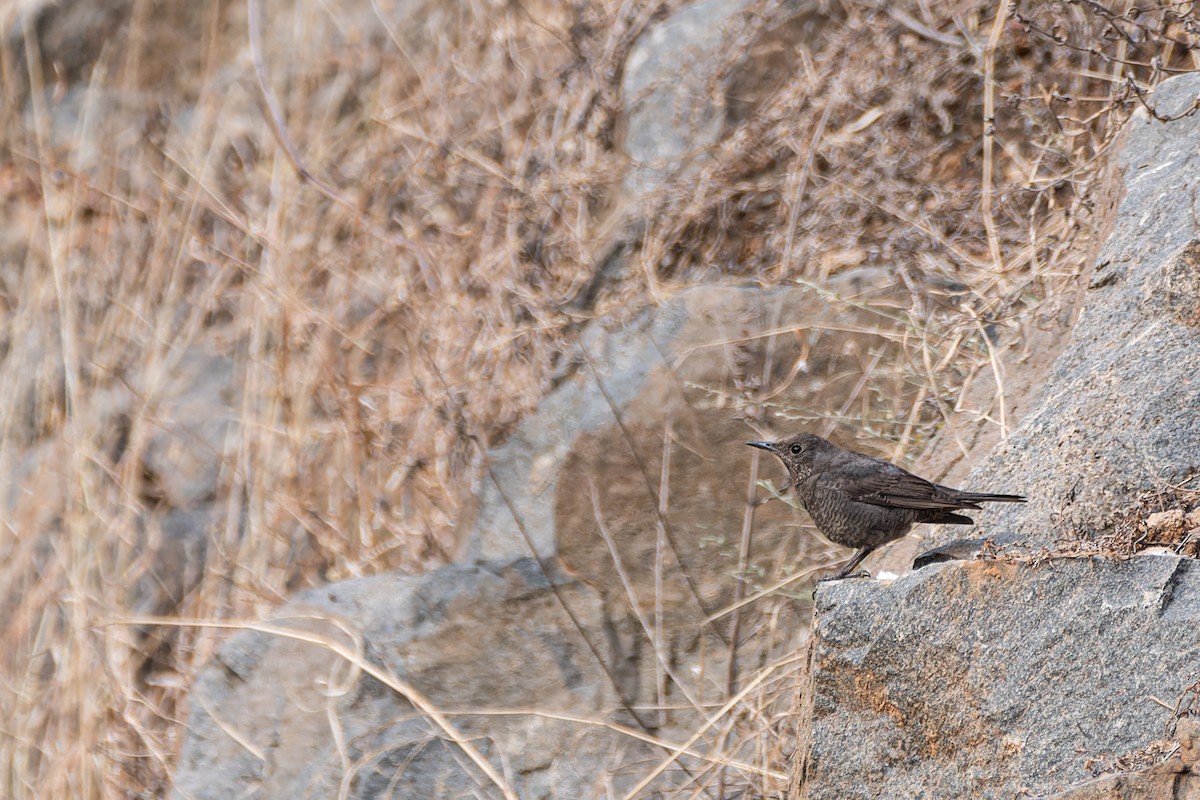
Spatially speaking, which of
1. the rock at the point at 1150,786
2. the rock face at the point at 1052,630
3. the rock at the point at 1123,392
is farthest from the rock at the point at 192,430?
the rock at the point at 1150,786

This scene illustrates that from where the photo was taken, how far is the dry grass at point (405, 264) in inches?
190

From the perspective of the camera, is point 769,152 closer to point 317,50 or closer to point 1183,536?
point 317,50

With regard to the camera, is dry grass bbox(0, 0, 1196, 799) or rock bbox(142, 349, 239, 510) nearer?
dry grass bbox(0, 0, 1196, 799)

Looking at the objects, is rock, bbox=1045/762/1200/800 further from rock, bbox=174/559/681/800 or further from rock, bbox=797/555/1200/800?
rock, bbox=174/559/681/800

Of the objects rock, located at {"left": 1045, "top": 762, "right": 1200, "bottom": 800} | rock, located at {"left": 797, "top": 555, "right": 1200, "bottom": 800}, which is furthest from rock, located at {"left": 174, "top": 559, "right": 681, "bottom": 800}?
rock, located at {"left": 1045, "top": 762, "right": 1200, "bottom": 800}

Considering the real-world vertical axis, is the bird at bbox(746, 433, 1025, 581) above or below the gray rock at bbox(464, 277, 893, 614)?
above

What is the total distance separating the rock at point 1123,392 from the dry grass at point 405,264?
975 millimetres

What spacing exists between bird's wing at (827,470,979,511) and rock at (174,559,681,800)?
1143 millimetres

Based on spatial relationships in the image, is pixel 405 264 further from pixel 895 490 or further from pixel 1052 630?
pixel 1052 630

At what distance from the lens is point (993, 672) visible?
2.16 meters

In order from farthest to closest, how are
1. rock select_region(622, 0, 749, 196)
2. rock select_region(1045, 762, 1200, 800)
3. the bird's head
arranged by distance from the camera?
rock select_region(622, 0, 749, 196) < the bird's head < rock select_region(1045, 762, 1200, 800)

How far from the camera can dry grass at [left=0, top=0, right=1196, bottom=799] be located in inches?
190

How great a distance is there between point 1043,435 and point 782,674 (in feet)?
3.79

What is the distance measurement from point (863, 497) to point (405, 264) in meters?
3.91
